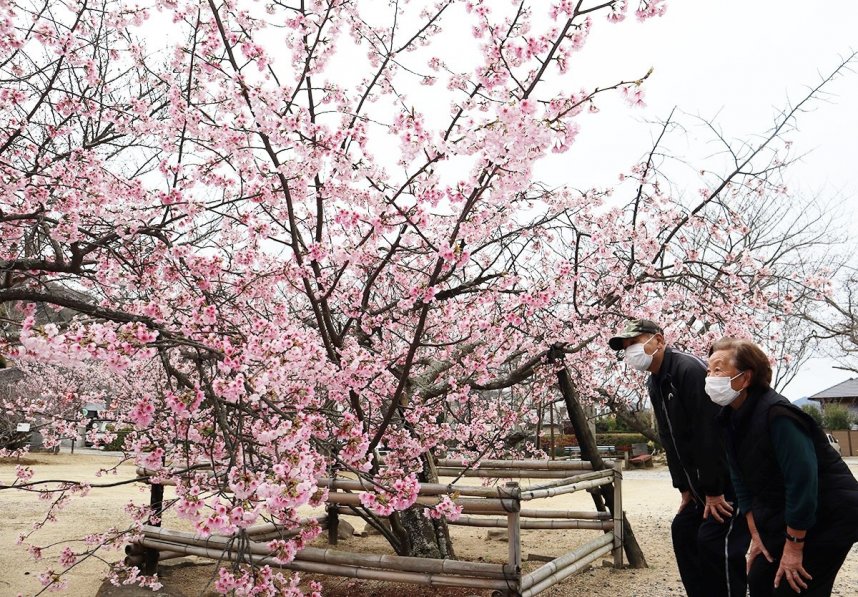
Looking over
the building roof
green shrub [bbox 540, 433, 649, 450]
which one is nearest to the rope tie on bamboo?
green shrub [bbox 540, 433, 649, 450]

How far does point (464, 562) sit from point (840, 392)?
35270 mm

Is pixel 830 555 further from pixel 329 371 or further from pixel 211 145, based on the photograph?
pixel 211 145

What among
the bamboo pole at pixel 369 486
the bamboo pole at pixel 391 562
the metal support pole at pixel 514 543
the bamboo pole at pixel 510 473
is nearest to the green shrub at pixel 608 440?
the bamboo pole at pixel 510 473

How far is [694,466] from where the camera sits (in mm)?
2949

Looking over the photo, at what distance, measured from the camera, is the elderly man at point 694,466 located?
280cm

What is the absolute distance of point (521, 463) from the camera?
18.9 feet

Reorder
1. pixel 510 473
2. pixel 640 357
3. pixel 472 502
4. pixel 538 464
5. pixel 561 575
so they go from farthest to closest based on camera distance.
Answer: pixel 510 473 < pixel 538 464 < pixel 561 575 < pixel 472 502 < pixel 640 357

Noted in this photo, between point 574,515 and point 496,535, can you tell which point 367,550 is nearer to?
point 496,535

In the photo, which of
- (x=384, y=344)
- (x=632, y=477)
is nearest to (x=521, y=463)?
(x=384, y=344)

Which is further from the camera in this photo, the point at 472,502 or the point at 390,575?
the point at 390,575

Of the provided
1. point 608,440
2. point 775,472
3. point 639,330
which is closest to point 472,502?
point 639,330

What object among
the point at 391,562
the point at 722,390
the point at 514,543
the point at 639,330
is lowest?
the point at 391,562

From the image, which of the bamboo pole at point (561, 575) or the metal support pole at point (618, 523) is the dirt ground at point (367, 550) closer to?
the metal support pole at point (618, 523)

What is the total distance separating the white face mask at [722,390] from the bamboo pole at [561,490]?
1.35 metres
